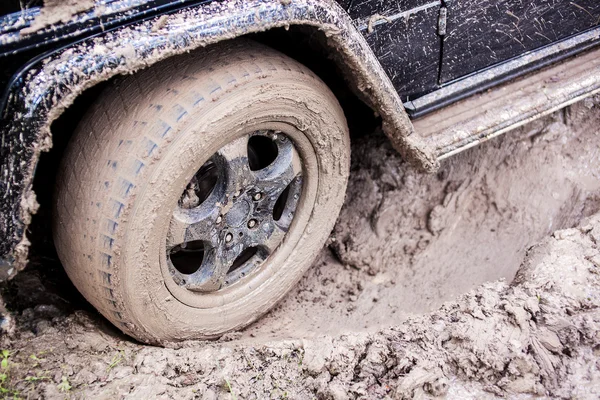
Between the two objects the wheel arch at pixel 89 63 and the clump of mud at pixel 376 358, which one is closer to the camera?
the wheel arch at pixel 89 63

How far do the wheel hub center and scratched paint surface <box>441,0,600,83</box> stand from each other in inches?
37.2

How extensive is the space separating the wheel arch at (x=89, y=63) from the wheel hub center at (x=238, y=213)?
0.67 m

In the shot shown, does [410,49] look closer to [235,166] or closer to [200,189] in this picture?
[235,166]

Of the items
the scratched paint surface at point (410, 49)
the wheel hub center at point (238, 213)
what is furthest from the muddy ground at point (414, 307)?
the scratched paint surface at point (410, 49)

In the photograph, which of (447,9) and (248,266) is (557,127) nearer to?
(447,9)

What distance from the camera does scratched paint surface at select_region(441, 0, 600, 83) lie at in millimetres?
2133

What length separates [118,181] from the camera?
168 cm

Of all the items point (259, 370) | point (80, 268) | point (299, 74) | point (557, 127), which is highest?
point (299, 74)

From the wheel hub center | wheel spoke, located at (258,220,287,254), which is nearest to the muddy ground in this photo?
wheel spoke, located at (258,220,287,254)

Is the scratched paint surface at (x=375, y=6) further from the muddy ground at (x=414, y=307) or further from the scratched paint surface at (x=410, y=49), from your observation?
the muddy ground at (x=414, y=307)

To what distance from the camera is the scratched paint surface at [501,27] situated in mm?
2133

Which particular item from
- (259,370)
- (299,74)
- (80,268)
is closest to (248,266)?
(259,370)

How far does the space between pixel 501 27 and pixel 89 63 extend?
161 centimetres

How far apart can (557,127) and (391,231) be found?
108 cm
